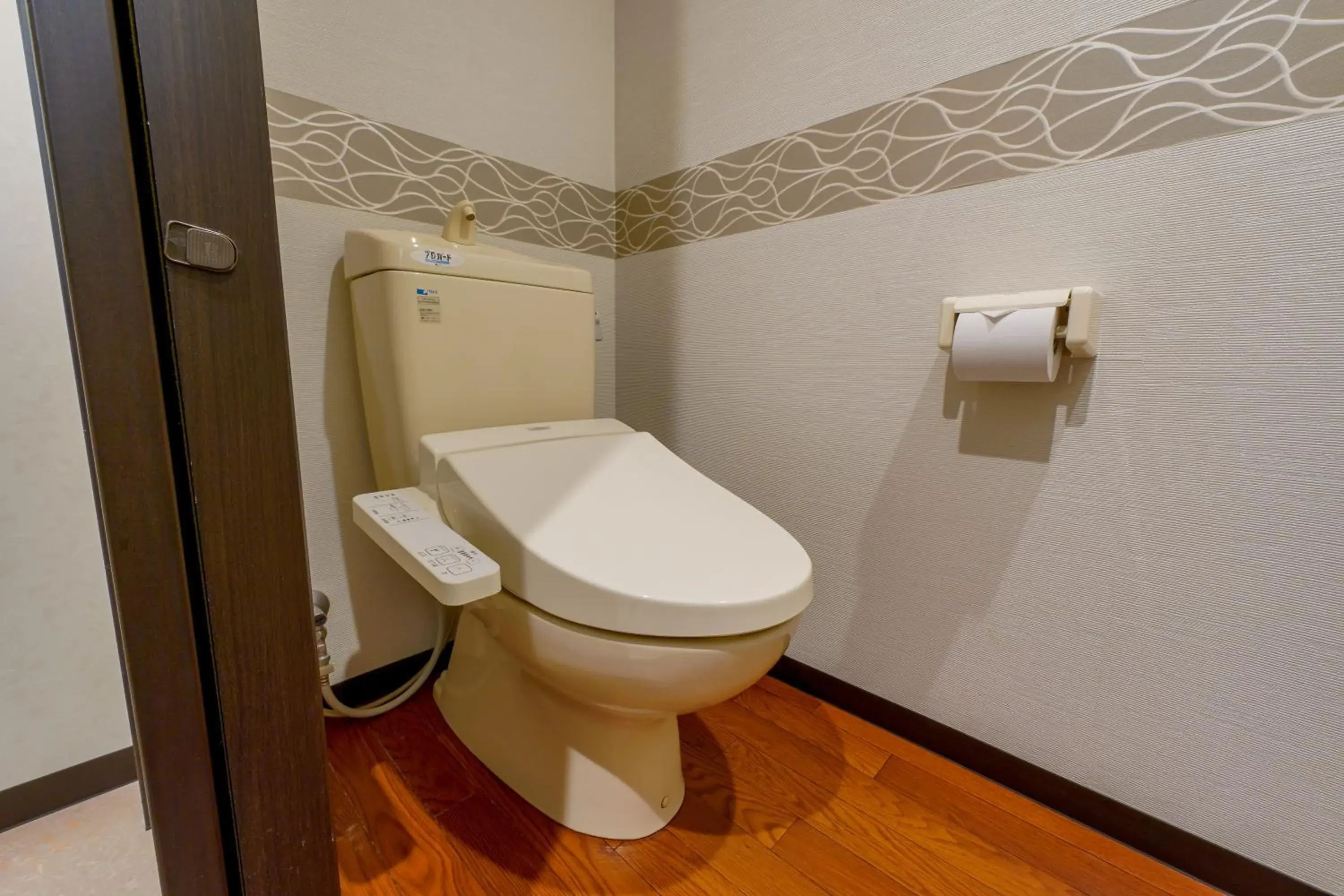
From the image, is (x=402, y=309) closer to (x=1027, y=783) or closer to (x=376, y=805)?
(x=376, y=805)

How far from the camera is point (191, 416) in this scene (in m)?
0.35

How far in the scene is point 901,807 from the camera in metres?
0.77

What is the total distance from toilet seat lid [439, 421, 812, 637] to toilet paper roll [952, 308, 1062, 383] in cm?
34

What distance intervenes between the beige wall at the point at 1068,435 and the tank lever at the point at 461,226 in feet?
1.37

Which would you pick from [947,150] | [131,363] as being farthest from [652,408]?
[131,363]

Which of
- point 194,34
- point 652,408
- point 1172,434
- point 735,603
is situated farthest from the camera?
point 652,408

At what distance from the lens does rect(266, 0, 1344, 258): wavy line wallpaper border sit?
571mm

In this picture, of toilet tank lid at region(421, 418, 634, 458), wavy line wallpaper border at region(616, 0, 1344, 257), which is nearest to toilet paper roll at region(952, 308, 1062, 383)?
wavy line wallpaper border at region(616, 0, 1344, 257)

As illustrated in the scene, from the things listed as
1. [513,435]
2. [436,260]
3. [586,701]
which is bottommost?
[586,701]

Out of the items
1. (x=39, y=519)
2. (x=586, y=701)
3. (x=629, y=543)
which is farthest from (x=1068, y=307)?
(x=39, y=519)

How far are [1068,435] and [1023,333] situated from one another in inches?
6.1

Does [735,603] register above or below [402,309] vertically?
below

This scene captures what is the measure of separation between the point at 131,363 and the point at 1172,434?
959 mm

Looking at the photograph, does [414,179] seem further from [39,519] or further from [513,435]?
[39,519]
